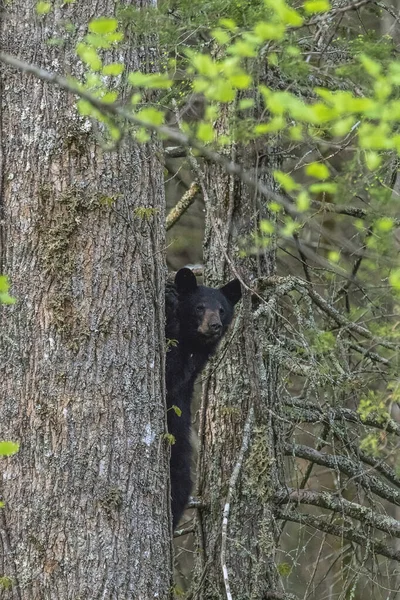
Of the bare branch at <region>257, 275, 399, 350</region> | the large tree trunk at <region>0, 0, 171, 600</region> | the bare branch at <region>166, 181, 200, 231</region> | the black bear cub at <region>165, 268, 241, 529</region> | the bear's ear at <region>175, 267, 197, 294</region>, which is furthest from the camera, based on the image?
the bare branch at <region>166, 181, 200, 231</region>

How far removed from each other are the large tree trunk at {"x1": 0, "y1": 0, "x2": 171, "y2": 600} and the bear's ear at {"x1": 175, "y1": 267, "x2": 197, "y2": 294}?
2195 millimetres

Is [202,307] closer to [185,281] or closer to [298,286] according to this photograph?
[185,281]

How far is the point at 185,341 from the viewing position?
22.0 ft

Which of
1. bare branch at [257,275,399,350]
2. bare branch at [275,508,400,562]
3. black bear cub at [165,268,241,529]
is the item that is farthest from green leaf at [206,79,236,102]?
black bear cub at [165,268,241,529]

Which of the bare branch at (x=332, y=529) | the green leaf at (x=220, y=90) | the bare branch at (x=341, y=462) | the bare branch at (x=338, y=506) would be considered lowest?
the bare branch at (x=332, y=529)

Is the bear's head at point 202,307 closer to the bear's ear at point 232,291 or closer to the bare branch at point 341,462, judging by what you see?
the bear's ear at point 232,291

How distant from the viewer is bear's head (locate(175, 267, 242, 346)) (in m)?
6.51

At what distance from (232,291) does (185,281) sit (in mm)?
397

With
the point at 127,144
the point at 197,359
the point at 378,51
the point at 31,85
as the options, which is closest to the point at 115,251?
the point at 127,144

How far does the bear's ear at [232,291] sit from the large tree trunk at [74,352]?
2.10m

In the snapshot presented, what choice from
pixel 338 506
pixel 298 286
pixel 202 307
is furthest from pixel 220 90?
pixel 202 307

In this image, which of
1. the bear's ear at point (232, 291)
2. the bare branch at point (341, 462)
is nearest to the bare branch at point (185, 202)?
the bear's ear at point (232, 291)

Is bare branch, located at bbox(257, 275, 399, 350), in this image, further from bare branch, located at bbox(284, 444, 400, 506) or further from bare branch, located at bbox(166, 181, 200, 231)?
bare branch, located at bbox(166, 181, 200, 231)

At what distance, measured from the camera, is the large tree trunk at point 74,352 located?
393cm
